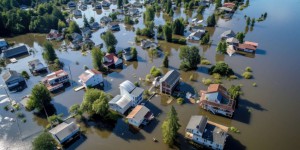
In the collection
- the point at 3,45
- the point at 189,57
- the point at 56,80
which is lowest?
the point at 56,80

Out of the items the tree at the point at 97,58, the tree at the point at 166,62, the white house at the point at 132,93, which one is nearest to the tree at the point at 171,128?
the white house at the point at 132,93

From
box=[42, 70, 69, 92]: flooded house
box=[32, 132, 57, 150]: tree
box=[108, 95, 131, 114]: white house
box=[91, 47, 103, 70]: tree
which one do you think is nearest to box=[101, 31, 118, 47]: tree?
box=[91, 47, 103, 70]: tree

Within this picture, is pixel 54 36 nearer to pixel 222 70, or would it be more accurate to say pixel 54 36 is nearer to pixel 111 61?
pixel 111 61

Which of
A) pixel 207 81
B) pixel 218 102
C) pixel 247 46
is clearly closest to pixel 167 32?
pixel 247 46

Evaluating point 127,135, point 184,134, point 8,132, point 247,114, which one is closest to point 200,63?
point 247,114

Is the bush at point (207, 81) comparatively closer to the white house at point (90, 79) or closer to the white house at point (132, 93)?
the white house at point (132, 93)

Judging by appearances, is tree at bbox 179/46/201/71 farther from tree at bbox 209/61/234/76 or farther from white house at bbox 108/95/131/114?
white house at bbox 108/95/131/114

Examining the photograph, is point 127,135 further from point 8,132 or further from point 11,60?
point 11,60
